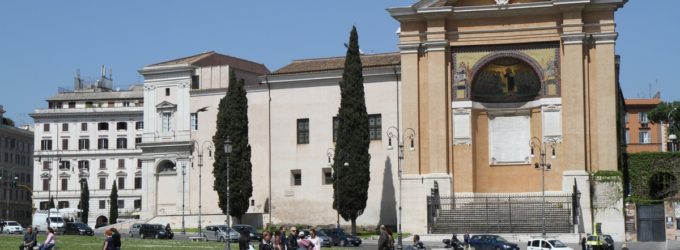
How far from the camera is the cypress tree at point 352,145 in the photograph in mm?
68062

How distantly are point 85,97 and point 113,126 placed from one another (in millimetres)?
4651

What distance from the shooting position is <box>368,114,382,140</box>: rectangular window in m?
74.0

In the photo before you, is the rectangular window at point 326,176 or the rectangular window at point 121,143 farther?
the rectangular window at point 121,143

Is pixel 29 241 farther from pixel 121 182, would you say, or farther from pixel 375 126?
pixel 121 182

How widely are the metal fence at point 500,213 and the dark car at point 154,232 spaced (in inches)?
605

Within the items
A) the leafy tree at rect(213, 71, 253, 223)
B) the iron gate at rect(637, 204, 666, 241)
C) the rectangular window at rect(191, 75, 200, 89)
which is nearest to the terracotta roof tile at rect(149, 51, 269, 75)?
the rectangular window at rect(191, 75, 200, 89)

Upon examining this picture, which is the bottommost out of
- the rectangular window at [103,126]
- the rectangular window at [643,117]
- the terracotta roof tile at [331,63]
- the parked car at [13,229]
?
the parked car at [13,229]

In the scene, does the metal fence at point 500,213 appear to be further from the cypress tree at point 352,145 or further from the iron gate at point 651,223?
the cypress tree at point 352,145

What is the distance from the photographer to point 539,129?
67.2 meters

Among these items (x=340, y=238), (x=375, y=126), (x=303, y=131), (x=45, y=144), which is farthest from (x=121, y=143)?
(x=340, y=238)

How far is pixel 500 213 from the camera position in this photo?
2554 inches

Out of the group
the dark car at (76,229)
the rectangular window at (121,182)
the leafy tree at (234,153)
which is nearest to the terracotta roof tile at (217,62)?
the leafy tree at (234,153)

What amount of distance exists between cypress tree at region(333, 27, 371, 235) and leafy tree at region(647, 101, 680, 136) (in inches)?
1974

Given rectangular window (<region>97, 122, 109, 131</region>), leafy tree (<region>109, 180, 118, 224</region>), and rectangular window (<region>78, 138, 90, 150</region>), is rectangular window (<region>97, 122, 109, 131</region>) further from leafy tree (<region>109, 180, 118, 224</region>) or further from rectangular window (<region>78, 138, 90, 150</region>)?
leafy tree (<region>109, 180, 118, 224</region>)
